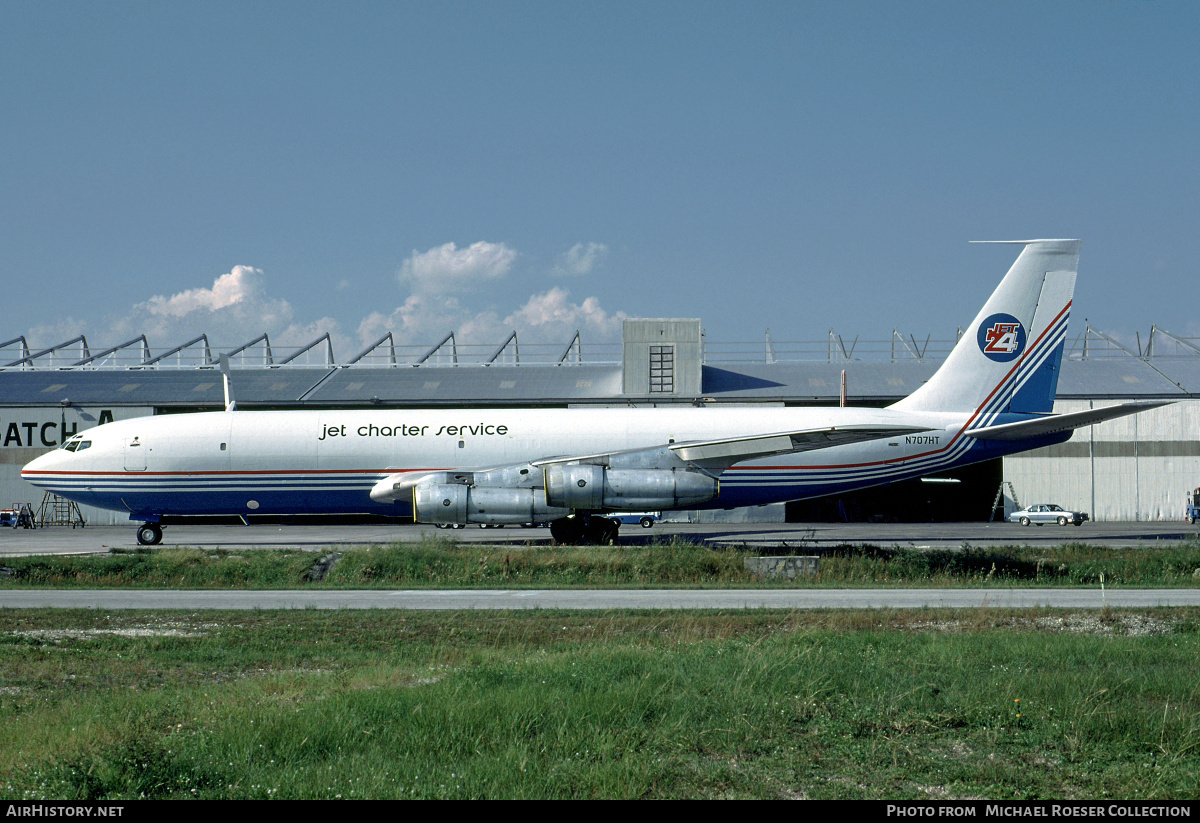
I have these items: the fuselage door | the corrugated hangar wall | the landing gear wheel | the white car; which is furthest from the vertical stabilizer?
the landing gear wheel

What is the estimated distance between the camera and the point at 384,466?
30.8m

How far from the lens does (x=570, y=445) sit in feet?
102

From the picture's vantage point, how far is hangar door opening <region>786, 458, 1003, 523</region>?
173ft

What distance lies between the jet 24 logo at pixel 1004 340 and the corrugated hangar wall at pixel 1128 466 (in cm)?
1789

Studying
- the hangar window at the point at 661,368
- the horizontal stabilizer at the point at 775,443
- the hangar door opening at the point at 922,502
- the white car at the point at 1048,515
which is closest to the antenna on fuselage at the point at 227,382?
the horizontal stabilizer at the point at 775,443

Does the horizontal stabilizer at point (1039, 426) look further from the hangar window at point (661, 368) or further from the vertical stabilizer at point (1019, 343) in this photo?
the hangar window at point (661, 368)

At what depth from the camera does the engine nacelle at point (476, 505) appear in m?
28.0

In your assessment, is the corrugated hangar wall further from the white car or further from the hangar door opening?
the hangar door opening

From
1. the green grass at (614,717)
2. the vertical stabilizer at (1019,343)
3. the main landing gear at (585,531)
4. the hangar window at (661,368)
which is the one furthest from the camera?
the hangar window at (661,368)

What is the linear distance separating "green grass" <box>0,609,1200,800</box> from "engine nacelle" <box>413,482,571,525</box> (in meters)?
14.9

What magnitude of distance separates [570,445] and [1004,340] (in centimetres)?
1581

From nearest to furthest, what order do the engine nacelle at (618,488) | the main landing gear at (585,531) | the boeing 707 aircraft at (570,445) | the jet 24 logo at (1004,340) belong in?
the engine nacelle at (618,488) → the main landing gear at (585,531) → the boeing 707 aircraft at (570,445) → the jet 24 logo at (1004,340)

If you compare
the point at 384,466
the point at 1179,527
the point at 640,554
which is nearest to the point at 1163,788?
the point at 640,554
